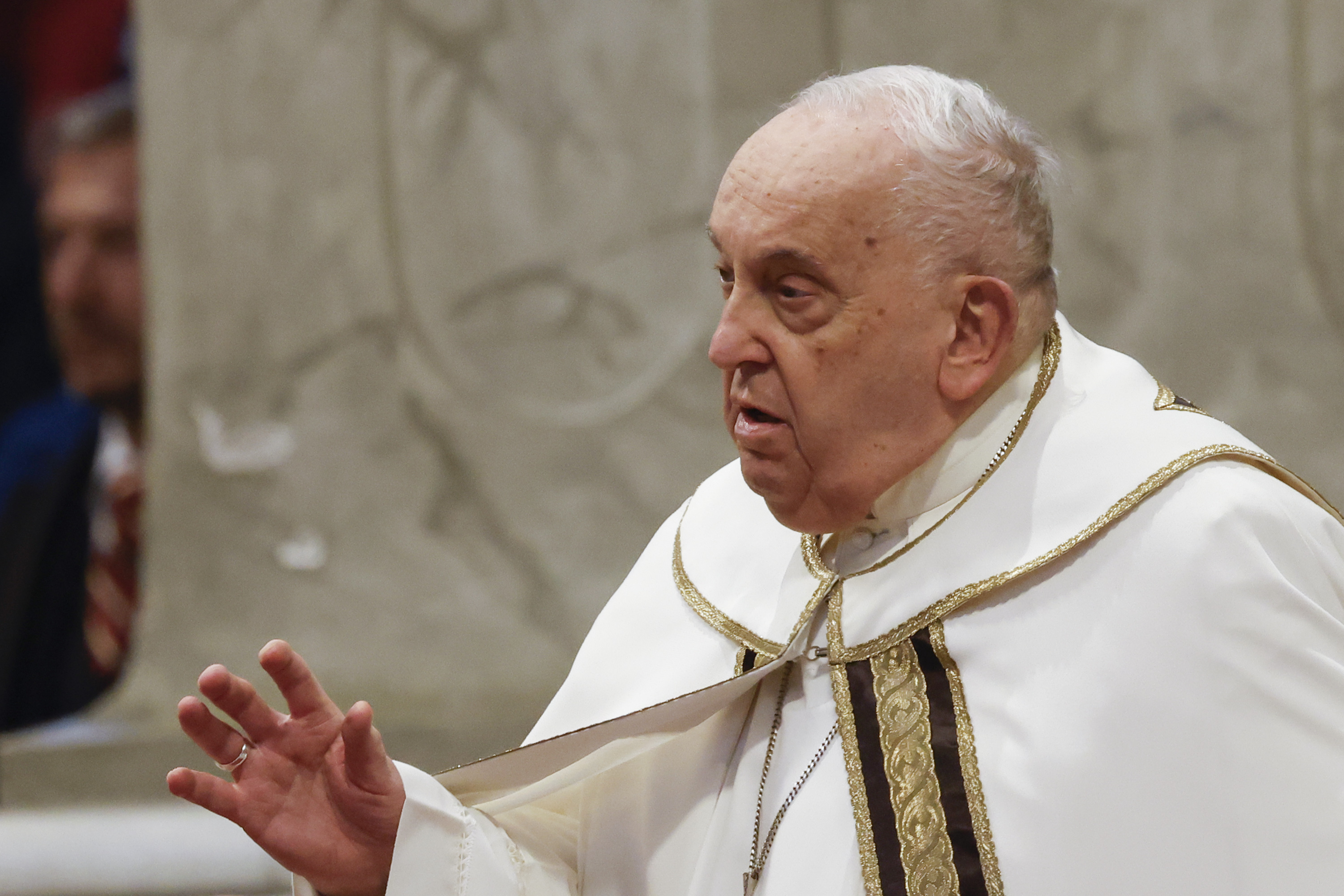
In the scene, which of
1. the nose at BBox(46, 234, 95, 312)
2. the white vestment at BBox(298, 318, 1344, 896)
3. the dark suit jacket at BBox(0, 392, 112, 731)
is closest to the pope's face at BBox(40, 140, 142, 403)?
the nose at BBox(46, 234, 95, 312)

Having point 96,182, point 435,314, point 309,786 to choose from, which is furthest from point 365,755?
point 96,182

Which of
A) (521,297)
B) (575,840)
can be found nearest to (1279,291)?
(521,297)

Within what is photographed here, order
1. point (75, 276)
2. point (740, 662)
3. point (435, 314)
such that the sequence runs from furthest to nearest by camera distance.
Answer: point (75, 276) → point (435, 314) → point (740, 662)

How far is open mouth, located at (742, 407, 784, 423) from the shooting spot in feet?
6.28

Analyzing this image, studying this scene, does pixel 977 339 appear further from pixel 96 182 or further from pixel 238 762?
pixel 96 182

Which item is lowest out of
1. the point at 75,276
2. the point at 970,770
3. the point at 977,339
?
the point at 970,770

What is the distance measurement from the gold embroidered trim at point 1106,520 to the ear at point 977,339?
234 mm

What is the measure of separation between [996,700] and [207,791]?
3.20ft

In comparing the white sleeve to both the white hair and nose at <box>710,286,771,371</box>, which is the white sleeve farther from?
the white hair

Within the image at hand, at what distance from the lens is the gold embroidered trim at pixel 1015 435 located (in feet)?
6.28

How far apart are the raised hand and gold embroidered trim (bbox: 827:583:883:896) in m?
0.58

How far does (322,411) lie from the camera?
4.73 m

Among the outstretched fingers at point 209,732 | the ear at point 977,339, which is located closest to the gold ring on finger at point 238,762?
the outstretched fingers at point 209,732

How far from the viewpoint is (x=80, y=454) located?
18.0 ft
